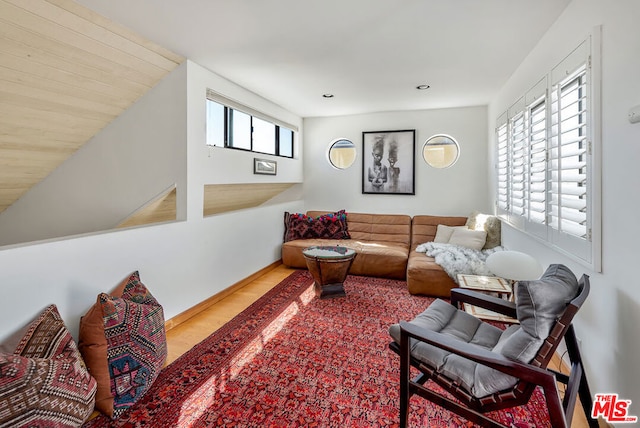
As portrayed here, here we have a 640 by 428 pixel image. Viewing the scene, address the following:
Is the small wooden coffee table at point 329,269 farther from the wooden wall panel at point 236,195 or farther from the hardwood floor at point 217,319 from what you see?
the wooden wall panel at point 236,195

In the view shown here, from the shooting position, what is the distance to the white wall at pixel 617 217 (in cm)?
140

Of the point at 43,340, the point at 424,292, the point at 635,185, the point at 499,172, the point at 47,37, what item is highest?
the point at 47,37

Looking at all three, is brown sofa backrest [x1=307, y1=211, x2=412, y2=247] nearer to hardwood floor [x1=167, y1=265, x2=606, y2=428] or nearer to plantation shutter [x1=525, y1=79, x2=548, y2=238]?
hardwood floor [x1=167, y1=265, x2=606, y2=428]

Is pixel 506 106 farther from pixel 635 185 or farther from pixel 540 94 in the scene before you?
pixel 635 185

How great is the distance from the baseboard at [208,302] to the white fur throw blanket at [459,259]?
2253mm

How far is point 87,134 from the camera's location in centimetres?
314

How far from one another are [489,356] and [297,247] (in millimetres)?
3426

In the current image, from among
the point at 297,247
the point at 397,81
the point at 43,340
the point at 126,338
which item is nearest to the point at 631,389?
the point at 126,338

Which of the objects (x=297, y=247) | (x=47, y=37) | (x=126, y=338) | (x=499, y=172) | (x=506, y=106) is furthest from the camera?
(x=297, y=247)

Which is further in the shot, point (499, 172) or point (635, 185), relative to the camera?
point (499, 172)

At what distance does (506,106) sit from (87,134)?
4451mm

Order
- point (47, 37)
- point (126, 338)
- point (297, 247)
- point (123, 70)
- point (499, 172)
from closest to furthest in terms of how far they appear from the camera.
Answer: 1. point (126, 338)
2. point (47, 37)
3. point (123, 70)
4. point (499, 172)
5. point (297, 247)

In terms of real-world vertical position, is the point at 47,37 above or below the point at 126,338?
above

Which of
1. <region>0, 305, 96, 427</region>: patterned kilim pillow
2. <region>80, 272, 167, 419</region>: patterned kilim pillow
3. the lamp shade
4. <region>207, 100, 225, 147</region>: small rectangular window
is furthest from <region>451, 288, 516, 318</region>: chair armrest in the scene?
<region>207, 100, 225, 147</region>: small rectangular window
